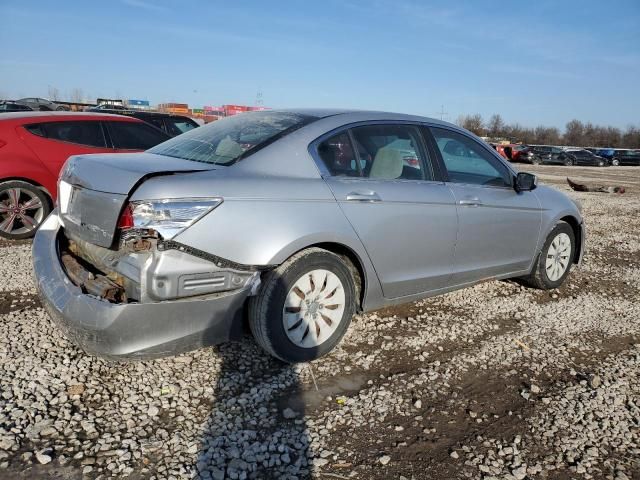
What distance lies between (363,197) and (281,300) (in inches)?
34.6

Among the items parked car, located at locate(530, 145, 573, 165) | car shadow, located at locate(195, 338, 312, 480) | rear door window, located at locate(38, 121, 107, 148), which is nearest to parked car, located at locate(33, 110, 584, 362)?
car shadow, located at locate(195, 338, 312, 480)

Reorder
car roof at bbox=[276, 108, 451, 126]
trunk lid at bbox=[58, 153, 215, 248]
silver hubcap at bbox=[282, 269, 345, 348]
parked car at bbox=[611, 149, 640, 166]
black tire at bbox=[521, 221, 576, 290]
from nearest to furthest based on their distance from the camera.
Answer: trunk lid at bbox=[58, 153, 215, 248] → silver hubcap at bbox=[282, 269, 345, 348] → car roof at bbox=[276, 108, 451, 126] → black tire at bbox=[521, 221, 576, 290] → parked car at bbox=[611, 149, 640, 166]

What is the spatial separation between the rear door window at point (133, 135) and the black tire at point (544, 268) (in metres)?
5.17

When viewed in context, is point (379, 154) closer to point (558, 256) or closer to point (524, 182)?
point (524, 182)

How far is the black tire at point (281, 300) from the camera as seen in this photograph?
113 inches

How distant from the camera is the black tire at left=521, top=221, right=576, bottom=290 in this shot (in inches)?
191

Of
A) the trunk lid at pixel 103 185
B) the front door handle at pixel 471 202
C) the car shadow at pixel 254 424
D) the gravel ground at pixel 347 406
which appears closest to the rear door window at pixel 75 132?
the gravel ground at pixel 347 406

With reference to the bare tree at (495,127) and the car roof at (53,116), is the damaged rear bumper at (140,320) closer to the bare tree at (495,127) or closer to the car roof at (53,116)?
the car roof at (53,116)

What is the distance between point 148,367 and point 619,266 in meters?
5.87

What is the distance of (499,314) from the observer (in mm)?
4395

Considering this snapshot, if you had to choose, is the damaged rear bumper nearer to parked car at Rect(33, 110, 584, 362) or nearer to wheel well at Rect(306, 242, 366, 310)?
parked car at Rect(33, 110, 584, 362)

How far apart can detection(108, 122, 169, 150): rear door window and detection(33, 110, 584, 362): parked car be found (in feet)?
11.7

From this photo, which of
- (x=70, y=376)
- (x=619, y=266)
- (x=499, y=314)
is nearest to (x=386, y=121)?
(x=499, y=314)

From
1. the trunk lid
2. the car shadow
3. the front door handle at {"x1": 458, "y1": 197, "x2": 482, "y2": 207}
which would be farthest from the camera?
the front door handle at {"x1": 458, "y1": 197, "x2": 482, "y2": 207}
